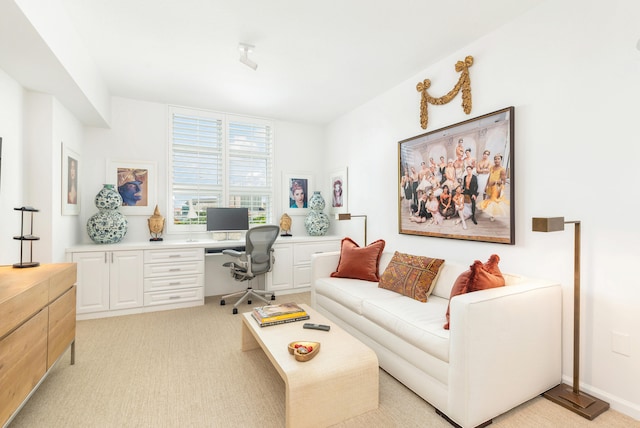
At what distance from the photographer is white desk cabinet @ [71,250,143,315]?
3383mm

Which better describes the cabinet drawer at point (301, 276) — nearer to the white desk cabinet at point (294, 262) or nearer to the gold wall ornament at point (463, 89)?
the white desk cabinet at point (294, 262)

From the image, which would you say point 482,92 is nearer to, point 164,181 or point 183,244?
point 183,244

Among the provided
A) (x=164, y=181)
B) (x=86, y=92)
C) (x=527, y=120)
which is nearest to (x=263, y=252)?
(x=164, y=181)

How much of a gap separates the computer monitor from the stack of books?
6.73ft

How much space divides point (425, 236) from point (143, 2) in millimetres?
3085

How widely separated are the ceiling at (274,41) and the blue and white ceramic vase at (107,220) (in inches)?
51.3

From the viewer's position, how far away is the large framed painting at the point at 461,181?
2432 mm

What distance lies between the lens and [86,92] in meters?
2.92

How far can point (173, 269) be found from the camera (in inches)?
148

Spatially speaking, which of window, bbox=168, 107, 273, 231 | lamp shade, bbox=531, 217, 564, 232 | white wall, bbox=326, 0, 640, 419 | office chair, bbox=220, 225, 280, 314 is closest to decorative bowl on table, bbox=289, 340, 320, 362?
lamp shade, bbox=531, 217, 564, 232

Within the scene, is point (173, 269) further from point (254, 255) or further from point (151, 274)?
point (254, 255)

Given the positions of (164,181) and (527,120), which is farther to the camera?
(164,181)

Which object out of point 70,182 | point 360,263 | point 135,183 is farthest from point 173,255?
point 360,263

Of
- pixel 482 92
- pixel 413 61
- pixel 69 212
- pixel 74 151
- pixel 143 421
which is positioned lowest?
pixel 143 421
